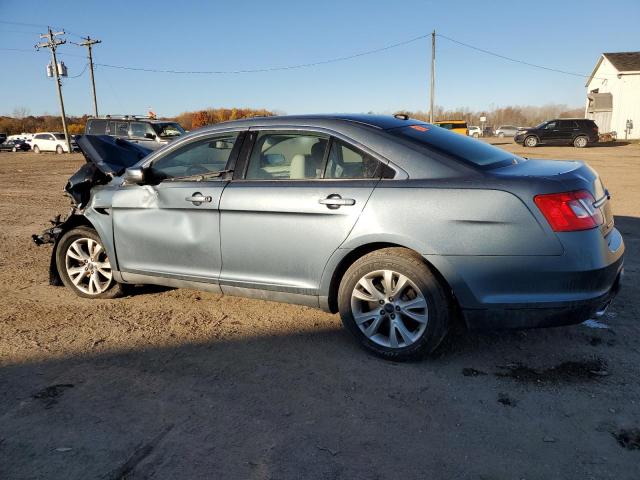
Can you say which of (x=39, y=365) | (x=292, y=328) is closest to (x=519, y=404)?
(x=292, y=328)

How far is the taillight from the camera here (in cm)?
285

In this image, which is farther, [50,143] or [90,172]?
[50,143]

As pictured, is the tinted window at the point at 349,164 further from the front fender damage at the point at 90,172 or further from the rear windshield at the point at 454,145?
the front fender damage at the point at 90,172

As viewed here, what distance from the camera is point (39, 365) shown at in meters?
3.40

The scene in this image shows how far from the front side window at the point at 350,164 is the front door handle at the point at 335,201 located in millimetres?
201

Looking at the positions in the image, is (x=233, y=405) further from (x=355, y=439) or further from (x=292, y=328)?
(x=292, y=328)

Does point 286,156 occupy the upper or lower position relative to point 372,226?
upper

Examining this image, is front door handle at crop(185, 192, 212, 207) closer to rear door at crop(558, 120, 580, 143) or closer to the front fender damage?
the front fender damage

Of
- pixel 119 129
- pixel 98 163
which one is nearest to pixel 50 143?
pixel 119 129

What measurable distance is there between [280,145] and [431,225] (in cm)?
139

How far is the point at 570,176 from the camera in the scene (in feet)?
9.93

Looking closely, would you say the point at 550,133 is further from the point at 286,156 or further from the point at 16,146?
the point at 16,146

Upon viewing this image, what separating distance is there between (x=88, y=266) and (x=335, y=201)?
2769 millimetres

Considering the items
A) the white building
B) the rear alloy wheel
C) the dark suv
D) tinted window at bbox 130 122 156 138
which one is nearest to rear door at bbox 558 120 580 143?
the dark suv
